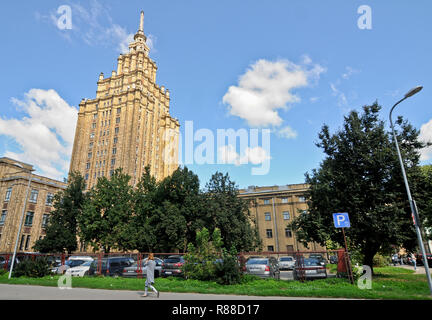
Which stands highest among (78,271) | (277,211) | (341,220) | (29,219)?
(277,211)

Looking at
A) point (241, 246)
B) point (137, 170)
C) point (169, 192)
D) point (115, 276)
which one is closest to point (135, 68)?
point (137, 170)

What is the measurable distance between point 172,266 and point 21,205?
4071 centimetres

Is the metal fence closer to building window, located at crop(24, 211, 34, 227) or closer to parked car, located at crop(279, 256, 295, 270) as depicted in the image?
parked car, located at crop(279, 256, 295, 270)

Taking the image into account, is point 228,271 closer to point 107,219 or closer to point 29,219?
point 107,219

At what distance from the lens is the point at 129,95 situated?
75000 millimetres

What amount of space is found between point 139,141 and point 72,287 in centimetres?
6197

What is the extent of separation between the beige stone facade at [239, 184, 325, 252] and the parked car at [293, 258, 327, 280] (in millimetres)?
33627

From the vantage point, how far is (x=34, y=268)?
17.0m

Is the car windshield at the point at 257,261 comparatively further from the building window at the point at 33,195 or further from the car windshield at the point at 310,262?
the building window at the point at 33,195

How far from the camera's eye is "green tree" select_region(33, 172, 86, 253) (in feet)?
105

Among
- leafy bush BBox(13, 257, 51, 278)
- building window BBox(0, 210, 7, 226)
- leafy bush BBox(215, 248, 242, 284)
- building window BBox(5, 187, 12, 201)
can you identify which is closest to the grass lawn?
leafy bush BBox(215, 248, 242, 284)

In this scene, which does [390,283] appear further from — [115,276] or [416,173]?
[115,276]

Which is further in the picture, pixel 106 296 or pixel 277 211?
pixel 277 211

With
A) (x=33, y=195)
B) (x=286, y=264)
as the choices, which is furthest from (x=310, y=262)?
(x=33, y=195)
